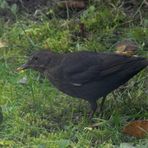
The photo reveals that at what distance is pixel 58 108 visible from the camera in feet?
21.1

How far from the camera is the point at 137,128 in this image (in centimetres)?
577

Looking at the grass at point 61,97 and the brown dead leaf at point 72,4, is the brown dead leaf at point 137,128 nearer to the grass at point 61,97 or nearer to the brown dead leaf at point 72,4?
the grass at point 61,97

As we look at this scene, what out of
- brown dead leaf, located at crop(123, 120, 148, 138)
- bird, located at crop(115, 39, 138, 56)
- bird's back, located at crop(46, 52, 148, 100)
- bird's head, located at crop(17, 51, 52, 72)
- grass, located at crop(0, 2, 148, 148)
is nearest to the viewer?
brown dead leaf, located at crop(123, 120, 148, 138)

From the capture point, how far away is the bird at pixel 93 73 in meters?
6.11

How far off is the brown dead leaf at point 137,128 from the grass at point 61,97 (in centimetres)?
5

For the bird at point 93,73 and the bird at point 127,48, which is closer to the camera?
the bird at point 93,73

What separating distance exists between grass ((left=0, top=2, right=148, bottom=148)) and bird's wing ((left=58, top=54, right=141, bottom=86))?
13.4 inches

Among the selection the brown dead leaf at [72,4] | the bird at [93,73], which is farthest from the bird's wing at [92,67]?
the brown dead leaf at [72,4]

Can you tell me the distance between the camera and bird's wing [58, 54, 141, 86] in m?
6.12

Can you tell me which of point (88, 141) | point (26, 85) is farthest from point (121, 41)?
point (88, 141)

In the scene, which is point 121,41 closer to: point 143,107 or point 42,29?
point 42,29

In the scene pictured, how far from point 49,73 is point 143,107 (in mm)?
918

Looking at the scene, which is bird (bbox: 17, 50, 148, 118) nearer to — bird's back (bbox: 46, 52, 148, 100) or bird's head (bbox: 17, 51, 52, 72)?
bird's back (bbox: 46, 52, 148, 100)

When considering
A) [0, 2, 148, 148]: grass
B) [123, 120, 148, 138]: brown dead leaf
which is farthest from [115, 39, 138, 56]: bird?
[123, 120, 148, 138]: brown dead leaf
